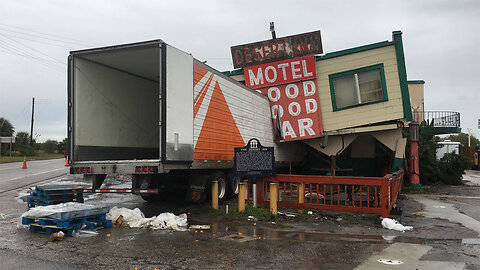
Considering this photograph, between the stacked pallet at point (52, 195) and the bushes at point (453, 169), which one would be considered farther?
the bushes at point (453, 169)

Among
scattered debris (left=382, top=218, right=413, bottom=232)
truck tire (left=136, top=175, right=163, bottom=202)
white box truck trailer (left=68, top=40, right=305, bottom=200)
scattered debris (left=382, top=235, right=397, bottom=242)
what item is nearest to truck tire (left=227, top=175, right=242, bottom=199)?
white box truck trailer (left=68, top=40, right=305, bottom=200)

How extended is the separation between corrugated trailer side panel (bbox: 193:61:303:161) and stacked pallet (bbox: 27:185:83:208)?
342cm

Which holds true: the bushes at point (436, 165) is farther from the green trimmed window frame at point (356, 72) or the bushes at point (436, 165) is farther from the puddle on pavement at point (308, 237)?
the puddle on pavement at point (308, 237)

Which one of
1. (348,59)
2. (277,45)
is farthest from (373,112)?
(277,45)

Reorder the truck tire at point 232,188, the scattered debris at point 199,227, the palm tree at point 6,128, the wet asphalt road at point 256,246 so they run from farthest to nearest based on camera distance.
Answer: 1. the palm tree at point 6,128
2. the truck tire at point 232,188
3. the scattered debris at point 199,227
4. the wet asphalt road at point 256,246

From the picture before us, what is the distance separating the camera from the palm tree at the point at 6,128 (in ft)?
211

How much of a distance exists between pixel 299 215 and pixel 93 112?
20.4ft

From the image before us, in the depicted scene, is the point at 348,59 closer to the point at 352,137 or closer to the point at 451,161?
the point at 352,137

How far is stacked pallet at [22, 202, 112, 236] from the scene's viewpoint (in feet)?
24.1

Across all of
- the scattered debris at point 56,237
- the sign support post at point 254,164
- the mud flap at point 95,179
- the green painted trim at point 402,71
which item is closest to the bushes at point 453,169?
the green painted trim at point 402,71

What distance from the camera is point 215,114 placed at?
1127 cm

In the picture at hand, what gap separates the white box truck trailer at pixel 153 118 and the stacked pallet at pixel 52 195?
0.56 m

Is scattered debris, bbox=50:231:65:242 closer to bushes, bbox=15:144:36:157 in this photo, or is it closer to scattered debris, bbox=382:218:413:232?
scattered debris, bbox=382:218:413:232

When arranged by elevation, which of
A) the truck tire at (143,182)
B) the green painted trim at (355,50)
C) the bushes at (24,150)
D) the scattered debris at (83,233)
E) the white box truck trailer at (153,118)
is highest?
the green painted trim at (355,50)
